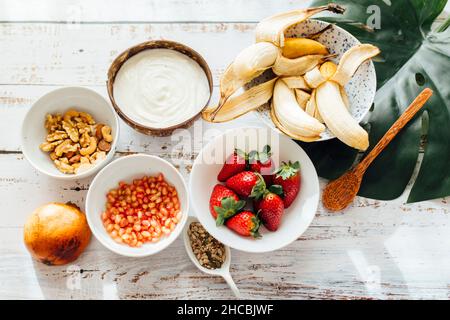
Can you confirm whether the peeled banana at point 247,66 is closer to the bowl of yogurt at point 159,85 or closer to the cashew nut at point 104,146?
the bowl of yogurt at point 159,85

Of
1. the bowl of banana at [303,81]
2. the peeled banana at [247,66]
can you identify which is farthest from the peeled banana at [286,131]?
the peeled banana at [247,66]

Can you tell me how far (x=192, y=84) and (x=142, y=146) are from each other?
0.20 metres

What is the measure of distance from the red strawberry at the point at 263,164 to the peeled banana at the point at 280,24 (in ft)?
0.76

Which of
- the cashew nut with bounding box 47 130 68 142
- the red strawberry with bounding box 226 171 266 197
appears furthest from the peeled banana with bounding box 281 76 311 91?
the cashew nut with bounding box 47 130 68 142

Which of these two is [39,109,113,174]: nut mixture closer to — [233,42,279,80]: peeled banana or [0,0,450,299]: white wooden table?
[0,0,450,299]: white wooden table

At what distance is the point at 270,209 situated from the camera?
1.10 metres

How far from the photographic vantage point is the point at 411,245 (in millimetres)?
1247

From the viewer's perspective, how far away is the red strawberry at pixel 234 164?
3.72 feet

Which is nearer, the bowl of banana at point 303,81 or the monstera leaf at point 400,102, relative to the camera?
the bowl of banana at point 303,81

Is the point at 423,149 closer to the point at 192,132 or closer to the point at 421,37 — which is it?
the point at 421,37

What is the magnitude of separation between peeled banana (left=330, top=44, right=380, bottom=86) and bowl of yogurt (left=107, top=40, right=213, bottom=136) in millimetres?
291

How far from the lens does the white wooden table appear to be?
1.21m

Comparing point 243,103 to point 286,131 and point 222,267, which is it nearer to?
point 286,131

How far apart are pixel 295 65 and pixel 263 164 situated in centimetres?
23
